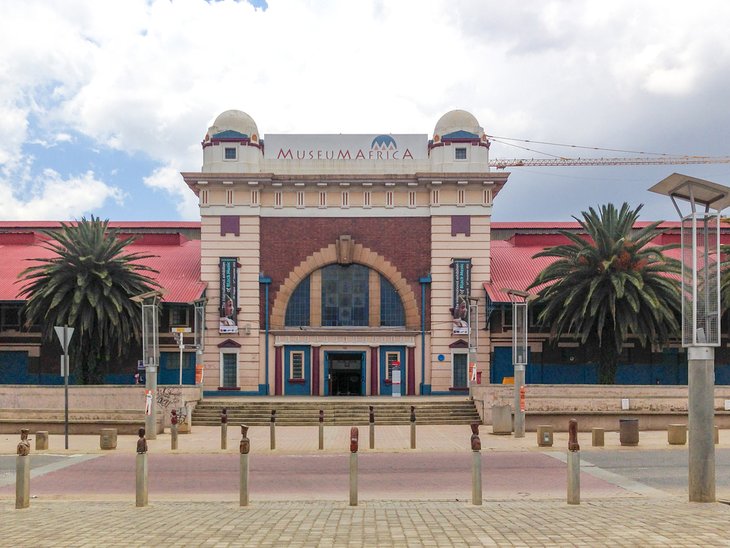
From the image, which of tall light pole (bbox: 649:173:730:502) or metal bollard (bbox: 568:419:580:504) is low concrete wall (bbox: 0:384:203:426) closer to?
metal bollard (bbox: 568:419:580:504)

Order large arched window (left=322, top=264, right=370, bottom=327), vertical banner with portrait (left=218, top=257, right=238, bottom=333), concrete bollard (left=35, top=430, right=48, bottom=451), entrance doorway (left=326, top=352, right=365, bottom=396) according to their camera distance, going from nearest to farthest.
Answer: concrete bollard (left=35, top=430, right=48, bottom=451), vertical banner with portrait (left=218, top=257, right=238, bottom=333), entrance doorway (left=326, top=352, right=365, bottom=396), large arched window (left=322, top=264, right=370, bottom=327)

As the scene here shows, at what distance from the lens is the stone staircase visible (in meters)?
33.6

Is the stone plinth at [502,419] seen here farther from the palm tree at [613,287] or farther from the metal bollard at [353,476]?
the metal bollard at [353,476]

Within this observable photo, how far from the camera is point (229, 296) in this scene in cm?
4359

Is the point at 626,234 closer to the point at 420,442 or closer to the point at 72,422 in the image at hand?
the point at 420,442

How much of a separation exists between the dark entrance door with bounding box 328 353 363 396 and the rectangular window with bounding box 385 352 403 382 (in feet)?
4.49

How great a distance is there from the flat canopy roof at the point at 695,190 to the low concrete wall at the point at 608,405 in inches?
702

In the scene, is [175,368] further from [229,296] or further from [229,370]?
[229,296]

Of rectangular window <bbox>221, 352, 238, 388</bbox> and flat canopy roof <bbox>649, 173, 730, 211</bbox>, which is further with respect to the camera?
rectangular window <bbox>221, 352, 238, 388</bbox>

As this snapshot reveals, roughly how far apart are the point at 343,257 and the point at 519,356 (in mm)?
16535

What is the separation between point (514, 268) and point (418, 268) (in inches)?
220

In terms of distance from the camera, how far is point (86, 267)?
38281mm

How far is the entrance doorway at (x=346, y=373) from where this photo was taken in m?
43.9

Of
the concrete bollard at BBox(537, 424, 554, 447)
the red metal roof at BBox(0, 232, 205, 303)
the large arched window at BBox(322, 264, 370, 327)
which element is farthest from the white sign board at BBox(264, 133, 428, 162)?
the concrete bollard at BBox(537, 424, 554, 447)
